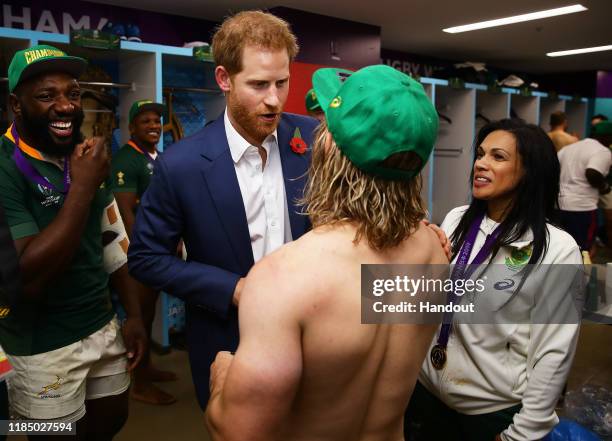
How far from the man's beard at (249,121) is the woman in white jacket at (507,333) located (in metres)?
0.78

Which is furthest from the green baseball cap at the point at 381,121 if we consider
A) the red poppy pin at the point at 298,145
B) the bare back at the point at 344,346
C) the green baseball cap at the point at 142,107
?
the green baseball cap at the point at 142,107

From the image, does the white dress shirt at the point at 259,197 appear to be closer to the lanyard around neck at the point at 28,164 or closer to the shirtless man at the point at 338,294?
the shirtless man at the point at 338,294

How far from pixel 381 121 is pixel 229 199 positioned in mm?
683

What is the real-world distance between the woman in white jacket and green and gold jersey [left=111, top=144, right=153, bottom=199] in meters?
2.43

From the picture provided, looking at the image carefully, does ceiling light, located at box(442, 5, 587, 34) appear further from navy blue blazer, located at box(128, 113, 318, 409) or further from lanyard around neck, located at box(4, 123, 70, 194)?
lanyard around neck, located at box(4, 123, 70, 194)

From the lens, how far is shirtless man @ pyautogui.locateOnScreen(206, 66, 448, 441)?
0.91m

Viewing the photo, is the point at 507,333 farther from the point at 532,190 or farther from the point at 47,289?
the point at 47,289

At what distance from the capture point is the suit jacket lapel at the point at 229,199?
149 cm

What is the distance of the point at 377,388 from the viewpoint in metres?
1.05

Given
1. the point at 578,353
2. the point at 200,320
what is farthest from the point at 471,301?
the point at 578,353

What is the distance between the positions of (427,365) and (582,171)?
4891 mm

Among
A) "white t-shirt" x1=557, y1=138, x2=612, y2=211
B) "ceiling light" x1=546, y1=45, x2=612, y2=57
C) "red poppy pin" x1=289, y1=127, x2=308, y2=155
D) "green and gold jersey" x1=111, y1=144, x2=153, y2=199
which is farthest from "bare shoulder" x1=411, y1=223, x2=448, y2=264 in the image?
"ceiling light" x1=546, y1=45, x2=612, y2=57

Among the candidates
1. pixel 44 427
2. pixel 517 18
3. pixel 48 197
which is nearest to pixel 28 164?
pixel 48 197

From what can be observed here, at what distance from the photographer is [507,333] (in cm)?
156
